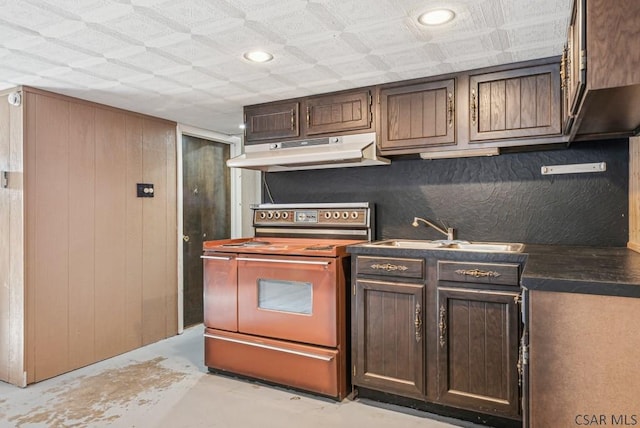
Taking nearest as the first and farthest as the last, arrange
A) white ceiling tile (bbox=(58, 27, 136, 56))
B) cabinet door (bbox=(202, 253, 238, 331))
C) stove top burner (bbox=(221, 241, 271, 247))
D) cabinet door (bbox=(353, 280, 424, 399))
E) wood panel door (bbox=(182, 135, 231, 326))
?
white ceiling tile (bbox=(58, 27, 136, 56))
cabinet door (bbox=(353, 280, 424, 399))
cabinet door (bbox=(202, 253, 238, 331))
stove top burner (bbox=(221, 241, 271, 247))
wood panel door (bbox=(182, 135, 231, 326))

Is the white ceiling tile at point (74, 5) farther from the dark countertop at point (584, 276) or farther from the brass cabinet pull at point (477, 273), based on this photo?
the brass cabinet pull at point (477, 273)

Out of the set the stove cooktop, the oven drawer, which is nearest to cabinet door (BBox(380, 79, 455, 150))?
the stove cooktop

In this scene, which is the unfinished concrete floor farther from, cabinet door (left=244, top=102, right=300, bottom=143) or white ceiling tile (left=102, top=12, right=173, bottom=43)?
white ceiling tile (left=102, top=12, right=173, bottom=43)

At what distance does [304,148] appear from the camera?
2971mm

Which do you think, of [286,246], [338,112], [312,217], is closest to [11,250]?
[286,246]

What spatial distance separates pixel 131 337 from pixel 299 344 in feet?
5.49

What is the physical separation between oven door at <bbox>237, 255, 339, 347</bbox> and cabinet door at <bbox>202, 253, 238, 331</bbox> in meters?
0.05

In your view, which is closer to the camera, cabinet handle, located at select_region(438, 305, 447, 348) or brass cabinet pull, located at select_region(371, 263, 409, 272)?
cabinet handle, located at select_region(438, 305, 447, 348)

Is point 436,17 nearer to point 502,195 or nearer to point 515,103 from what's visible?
point 515,103

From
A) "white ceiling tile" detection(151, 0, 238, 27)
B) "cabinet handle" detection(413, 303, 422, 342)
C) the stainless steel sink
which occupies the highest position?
"white ceiling tile" detection(151, 0, 238, 27)

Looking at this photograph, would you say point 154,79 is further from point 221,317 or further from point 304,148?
point 221,317

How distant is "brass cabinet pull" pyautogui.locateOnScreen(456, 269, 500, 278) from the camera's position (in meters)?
2.14

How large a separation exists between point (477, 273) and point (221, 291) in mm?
1725

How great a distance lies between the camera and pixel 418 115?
2.66m
